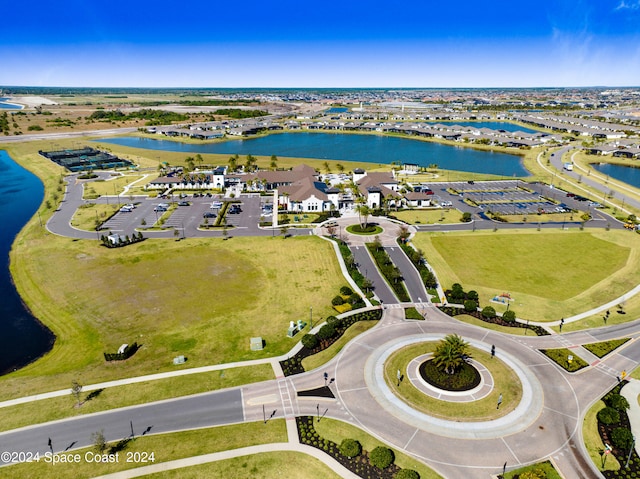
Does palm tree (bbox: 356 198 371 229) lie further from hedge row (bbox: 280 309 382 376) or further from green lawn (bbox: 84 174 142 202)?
green lawn (bbox: 84 174 142 202)

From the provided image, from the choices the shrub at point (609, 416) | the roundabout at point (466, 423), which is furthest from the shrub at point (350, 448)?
the shrub at point (609, 416)

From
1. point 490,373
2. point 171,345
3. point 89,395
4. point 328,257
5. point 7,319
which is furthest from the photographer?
point 328,257

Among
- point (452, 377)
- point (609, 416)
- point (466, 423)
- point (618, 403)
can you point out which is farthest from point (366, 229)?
point (609, 416)

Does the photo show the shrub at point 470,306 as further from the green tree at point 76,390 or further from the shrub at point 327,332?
the green tree at point 76,390

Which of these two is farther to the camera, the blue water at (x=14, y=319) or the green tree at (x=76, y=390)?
the blue water at (x=14, y=319)

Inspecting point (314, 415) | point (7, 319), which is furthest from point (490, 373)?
point (7, 319)

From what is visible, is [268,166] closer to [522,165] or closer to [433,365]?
[522,165]

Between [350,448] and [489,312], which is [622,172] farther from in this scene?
[350,448]
